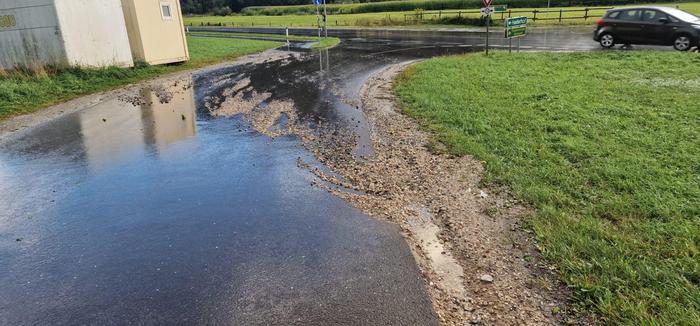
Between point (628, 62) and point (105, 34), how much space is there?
1819cm

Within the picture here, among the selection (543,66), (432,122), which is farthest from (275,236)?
(543,66)

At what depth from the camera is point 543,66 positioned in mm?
14820

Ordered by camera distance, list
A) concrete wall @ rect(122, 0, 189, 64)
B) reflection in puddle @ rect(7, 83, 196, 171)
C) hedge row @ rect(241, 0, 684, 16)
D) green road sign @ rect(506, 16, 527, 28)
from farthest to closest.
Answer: hedge row @ rect(241, 0, 684, 16), green road sign @ rect(506, 16, 527, 28), concrete wall @ rect(122, 0, 189, 64), reflection in puddle @ rect(7, 83, 196, 171)

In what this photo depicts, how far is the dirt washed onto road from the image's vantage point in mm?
3863

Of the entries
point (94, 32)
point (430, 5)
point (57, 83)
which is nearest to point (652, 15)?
point (94, 32)

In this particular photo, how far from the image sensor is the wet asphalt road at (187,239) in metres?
3.85

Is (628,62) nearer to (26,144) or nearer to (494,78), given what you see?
(494,78)

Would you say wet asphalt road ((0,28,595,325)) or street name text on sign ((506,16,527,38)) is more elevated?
street name text on sign ((506,16,527,38))

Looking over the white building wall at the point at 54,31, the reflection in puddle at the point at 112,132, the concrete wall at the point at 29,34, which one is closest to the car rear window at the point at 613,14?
the reflection in puddle at the point at 112,132

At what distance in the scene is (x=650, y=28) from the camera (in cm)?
1759

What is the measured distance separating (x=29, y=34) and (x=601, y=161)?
1722 centimetres

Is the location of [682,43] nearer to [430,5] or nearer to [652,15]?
[652,15]

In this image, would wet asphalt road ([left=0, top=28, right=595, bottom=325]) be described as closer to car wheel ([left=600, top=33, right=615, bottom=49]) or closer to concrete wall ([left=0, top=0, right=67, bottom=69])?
concrete wall ([left=0, top=0, right=67, bottom=69])

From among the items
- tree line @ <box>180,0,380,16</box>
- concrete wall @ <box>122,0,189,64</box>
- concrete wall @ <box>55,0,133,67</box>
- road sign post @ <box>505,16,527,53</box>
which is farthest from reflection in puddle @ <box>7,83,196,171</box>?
tree line @ <box>180,0,380,16</box>
